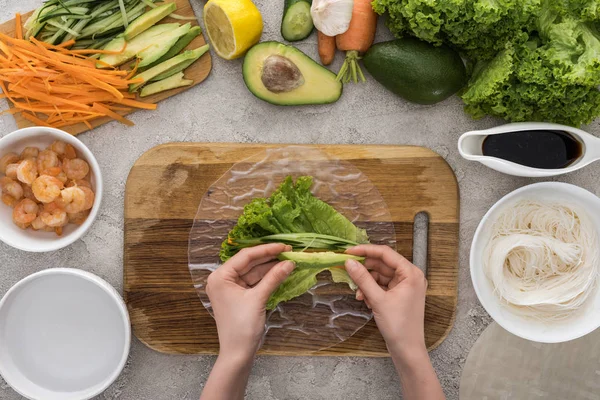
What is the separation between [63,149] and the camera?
162 centimetres

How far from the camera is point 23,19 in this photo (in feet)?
5.53

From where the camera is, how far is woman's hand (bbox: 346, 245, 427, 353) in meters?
1.44

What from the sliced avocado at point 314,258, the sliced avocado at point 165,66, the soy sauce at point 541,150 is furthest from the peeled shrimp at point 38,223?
the soy sauce at point 541,150

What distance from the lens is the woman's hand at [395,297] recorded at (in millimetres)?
1444

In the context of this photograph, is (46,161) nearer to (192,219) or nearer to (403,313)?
(192,219)

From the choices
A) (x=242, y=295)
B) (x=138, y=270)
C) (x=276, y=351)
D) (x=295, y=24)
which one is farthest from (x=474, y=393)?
(x=295, y=24)

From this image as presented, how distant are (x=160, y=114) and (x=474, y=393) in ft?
4.23

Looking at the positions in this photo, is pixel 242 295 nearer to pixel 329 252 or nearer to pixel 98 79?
pixel 329 252

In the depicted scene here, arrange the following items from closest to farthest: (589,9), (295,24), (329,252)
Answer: (589,9), (329,252), (295,24)

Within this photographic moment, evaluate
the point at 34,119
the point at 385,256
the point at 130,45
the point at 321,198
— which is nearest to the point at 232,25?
the point at 130,45

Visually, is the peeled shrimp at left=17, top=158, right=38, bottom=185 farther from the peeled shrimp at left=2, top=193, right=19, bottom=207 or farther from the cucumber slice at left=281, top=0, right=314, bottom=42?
the cucumber slice at left=281, top=0, right=314, bottom=42

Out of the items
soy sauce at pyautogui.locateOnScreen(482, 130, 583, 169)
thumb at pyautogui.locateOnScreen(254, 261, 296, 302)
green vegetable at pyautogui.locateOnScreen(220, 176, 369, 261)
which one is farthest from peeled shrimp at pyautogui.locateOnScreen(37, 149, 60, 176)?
soy sauce at pyautogui.locateOnScreen(482, 130, 583, 169)

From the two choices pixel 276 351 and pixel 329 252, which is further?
pixel 276 351

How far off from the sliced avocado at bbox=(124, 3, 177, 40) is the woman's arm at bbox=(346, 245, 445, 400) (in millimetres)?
895
